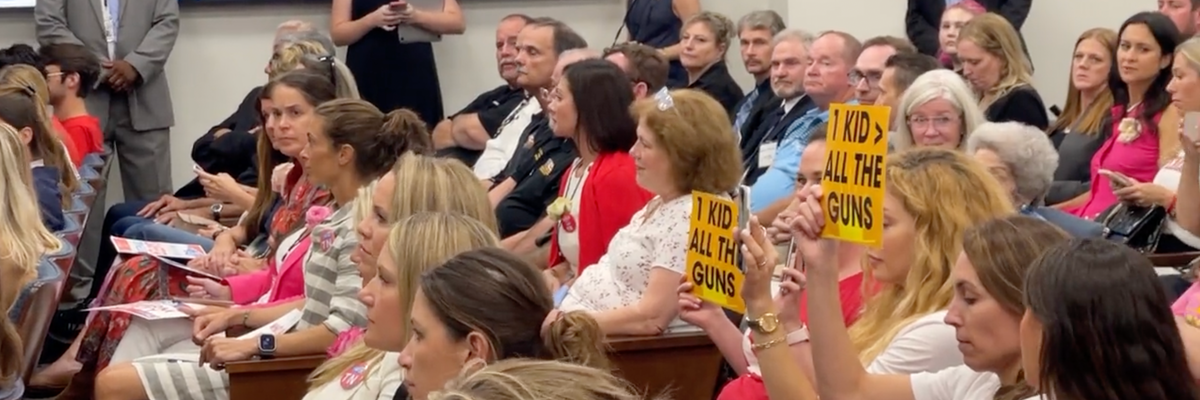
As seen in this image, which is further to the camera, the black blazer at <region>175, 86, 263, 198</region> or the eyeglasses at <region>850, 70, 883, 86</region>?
the black blazer at <region>175, 86, 263, 198</region>

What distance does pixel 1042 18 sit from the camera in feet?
23.9

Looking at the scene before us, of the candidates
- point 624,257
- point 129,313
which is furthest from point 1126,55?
point 129,313

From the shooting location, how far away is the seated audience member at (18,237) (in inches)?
136

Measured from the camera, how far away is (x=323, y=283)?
11.3ft

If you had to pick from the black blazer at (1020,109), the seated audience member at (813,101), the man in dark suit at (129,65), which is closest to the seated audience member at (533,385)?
the seated audience member at (813,101)

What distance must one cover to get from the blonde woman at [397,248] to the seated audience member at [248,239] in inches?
32.9

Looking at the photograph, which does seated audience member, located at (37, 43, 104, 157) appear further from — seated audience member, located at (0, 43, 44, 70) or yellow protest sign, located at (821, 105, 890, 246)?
yellow protest sign, located at (821, 105, 890, 246)

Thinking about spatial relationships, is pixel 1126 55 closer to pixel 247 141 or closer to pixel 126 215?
pixel 247 141

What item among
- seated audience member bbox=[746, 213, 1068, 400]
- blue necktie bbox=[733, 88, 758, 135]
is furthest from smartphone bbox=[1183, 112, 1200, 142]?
blue necktie bbox=[733, 88, 758, 135]

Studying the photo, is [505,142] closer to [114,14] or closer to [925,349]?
[114,14]

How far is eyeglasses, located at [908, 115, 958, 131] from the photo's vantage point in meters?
3.96

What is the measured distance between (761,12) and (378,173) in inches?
109

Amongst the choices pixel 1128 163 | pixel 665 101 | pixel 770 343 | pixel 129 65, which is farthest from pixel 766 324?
pixel 129 65

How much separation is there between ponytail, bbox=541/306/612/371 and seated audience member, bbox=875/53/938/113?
244 centimetres
